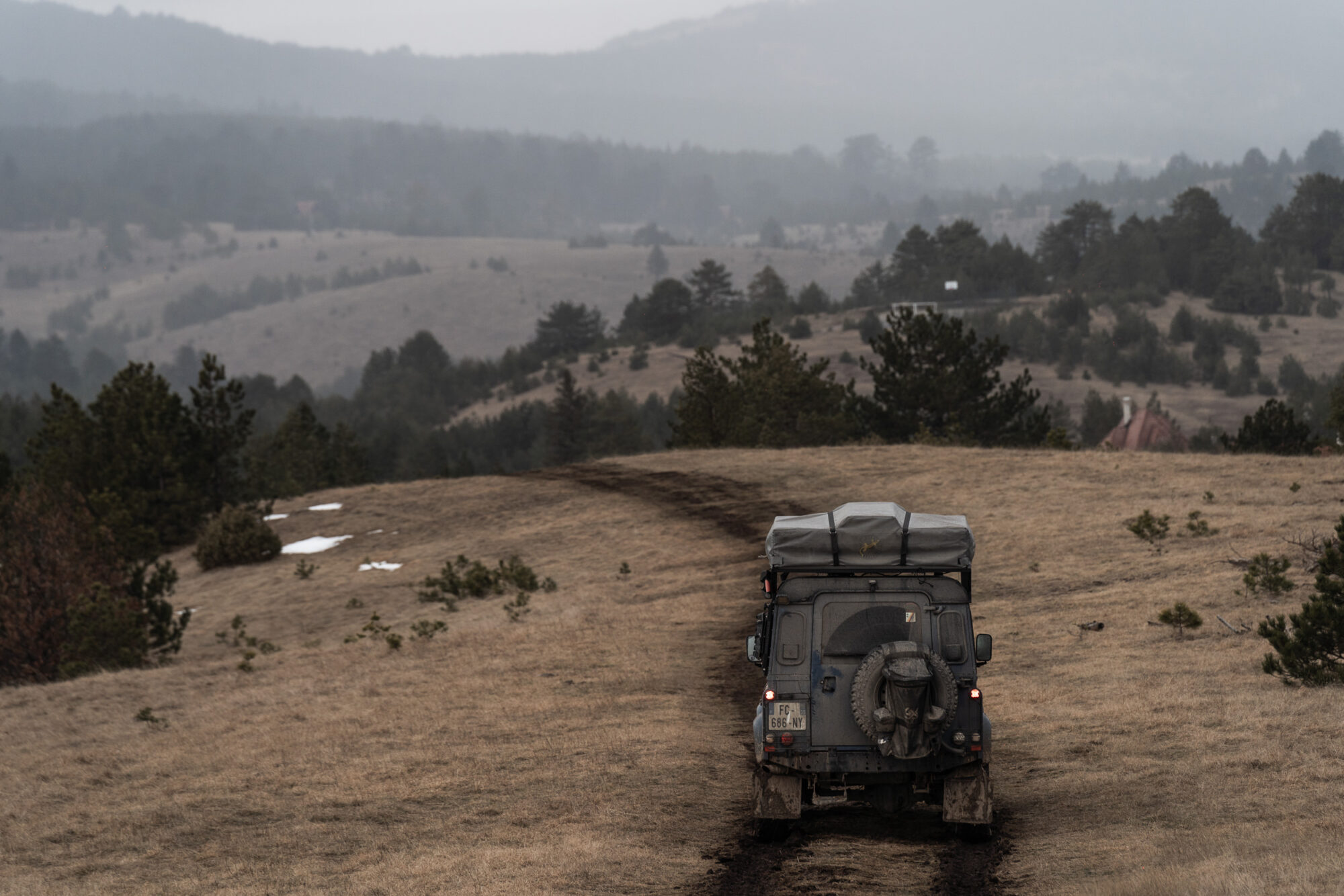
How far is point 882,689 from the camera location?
37.0ft

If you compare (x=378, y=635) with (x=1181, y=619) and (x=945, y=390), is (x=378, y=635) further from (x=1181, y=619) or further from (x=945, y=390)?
(x=945, y=390)

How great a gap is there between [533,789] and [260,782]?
14.0ft

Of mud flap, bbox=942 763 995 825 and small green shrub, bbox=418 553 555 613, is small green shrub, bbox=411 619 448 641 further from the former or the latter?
mud flap, bbox=942 763 995 825

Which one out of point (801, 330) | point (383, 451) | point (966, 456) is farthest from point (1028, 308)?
point (966, 456)

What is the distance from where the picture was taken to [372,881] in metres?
11.6

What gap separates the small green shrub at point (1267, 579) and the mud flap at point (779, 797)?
517 inches

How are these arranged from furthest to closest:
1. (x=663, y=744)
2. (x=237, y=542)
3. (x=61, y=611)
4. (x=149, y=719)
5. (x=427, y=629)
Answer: (x=237, y=542) < (x=61, y=611) < (x=427, y=629) < (x=149, y=719) < (x=663, y=744)

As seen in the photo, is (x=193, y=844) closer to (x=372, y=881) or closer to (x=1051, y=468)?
(x=372, y=881)

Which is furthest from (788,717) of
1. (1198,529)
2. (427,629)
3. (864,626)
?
(1198,529)

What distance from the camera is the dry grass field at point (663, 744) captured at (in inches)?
445

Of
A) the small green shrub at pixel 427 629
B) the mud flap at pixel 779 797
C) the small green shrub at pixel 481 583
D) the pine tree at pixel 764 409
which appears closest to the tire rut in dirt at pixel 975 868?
the mud flap at pixel 779 797

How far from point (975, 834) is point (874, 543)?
3105mm

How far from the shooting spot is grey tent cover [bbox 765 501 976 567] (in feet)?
40.4

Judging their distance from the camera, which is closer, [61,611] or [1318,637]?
[1318,637]
